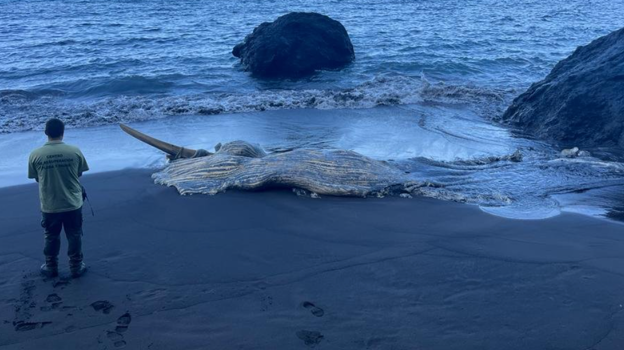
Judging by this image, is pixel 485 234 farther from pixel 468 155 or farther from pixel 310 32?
pixel 310 32

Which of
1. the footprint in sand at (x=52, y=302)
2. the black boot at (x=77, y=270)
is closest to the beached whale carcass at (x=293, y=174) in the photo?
the black boot at (x=77, y=270)

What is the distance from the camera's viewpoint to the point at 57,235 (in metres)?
5.62

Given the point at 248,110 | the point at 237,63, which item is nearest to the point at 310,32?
the point at 237,63

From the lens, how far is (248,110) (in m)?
13.9

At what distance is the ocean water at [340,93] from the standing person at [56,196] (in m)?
3.62

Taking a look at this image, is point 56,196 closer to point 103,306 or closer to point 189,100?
point 103,306

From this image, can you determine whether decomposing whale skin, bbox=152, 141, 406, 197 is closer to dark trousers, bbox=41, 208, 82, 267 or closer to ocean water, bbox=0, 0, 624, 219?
ocean water, bbox=0, 0, 624, 219

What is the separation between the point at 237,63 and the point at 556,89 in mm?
10715

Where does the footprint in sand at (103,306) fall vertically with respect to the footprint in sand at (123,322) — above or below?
below

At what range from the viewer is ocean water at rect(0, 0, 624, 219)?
862 cm

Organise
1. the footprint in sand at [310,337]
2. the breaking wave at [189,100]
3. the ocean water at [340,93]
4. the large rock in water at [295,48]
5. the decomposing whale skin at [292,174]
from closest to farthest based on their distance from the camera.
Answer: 1. the footprint in sand at [310,337]
2. the decomposing whale skin at [292,174]
3. the ocean water at [340,93]
4. the breaking wave at [189,100]
5. the large rock in water at [295,48]

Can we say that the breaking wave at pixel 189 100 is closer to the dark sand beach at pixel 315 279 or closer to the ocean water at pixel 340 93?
the ocean water at pixel 340 93

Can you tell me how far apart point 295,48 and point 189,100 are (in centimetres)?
471

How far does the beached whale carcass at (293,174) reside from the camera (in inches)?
299
